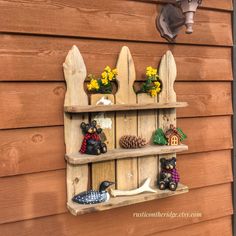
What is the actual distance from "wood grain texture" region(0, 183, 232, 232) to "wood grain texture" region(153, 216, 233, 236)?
0.03 metres

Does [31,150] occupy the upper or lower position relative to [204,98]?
lower

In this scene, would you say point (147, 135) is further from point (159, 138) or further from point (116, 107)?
point (116, 107)

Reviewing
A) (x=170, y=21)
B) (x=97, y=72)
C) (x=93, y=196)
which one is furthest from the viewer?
(x=170, y=21)

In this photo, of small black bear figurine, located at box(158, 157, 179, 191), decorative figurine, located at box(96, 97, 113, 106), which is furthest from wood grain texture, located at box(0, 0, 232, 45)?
small black bear figurine, located at box(158, 157, 179, 191)

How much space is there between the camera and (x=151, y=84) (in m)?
1.13

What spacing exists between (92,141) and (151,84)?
34 centimetres

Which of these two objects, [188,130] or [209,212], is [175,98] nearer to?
[188,130]

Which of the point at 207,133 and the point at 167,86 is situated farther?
the point at 207,133

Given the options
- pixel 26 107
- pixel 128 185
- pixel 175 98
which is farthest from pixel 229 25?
pixel 26 107

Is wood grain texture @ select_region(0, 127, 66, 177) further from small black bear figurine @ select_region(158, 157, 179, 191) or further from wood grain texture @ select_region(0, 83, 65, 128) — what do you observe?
small black bear figurine @ select_region(158, 157, 179, 191)

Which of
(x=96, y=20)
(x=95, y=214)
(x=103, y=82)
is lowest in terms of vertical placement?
(x=95, y=214)

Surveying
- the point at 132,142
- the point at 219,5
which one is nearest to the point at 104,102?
the point at 132,142

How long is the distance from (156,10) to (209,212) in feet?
3.17

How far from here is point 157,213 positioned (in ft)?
4.13
